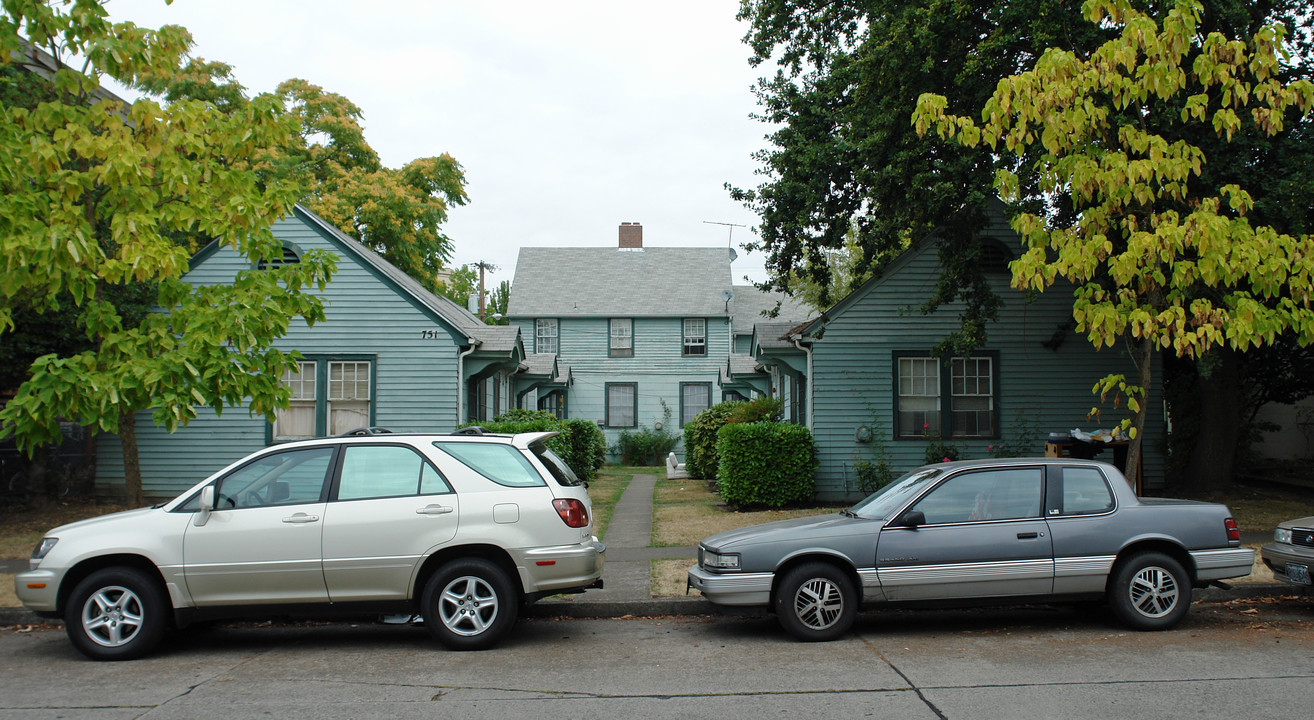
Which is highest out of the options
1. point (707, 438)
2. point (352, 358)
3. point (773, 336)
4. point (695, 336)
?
point (695, 336)

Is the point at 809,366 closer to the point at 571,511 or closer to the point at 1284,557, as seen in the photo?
the point at 1284,557

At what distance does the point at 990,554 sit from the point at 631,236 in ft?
102

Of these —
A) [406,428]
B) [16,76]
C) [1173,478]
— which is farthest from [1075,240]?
[16,76]

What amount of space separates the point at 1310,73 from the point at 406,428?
15.5 metres

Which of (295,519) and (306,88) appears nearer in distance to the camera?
(295,519)

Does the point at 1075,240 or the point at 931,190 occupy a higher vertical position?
the point at 931,190

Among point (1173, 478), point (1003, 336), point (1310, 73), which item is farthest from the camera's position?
point (1173, 478)

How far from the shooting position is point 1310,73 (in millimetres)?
12969

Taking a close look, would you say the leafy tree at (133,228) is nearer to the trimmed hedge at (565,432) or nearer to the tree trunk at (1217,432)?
the trimmed hedge at (565,432)

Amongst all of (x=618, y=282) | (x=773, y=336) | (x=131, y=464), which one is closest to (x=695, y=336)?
(x=618, y=282)

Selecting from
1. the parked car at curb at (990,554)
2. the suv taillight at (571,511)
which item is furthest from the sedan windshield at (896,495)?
the suv taillight at (571,511)

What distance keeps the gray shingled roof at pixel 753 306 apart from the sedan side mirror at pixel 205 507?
29.5 m

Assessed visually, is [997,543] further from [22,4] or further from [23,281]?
[22,4]

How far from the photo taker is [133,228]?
808 centimetres
